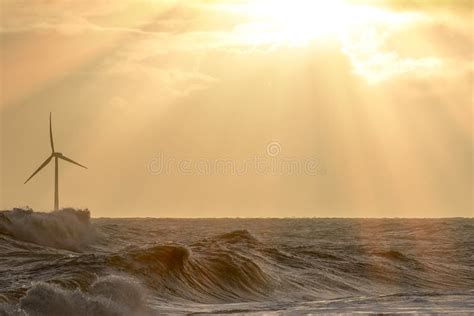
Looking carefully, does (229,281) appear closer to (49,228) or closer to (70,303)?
(70,303)

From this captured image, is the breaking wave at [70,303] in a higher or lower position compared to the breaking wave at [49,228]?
lower

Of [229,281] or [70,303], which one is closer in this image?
[70,303]

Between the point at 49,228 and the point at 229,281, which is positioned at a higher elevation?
the point at 49,228

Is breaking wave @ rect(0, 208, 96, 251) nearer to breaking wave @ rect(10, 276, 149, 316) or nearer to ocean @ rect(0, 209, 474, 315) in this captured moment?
ocean @ rect(0, 209, 474, 315)

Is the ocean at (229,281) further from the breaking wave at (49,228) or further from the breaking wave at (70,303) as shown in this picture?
the breaking wave at (49,228)

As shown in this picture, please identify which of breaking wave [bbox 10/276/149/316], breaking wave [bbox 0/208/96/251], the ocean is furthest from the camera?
breaking wave [bbox 0/208/96/251]

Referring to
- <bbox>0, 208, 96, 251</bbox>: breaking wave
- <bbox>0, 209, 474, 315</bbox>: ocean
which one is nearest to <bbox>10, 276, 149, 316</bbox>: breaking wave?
<bbox>0, 209, 474, 315</bbox>: ocean

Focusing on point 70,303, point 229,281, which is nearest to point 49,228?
point 229,281

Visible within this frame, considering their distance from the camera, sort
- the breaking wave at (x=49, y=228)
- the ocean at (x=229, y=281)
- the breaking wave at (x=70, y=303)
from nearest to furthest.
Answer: the breaking wave at (x=70, y=303) → the ocean at (x=229, y=281) → the breaking wave at (x=49, y=228)

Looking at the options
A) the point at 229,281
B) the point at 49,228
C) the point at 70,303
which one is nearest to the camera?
the point at 70,303

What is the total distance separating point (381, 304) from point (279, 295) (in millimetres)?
5657

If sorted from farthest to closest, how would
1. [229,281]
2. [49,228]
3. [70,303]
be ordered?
[49,228], [229,281], [70,303]

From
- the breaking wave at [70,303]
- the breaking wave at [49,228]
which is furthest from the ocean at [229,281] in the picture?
the breaking wave at [49,228]

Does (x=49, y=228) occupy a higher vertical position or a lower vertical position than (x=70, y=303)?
higher
